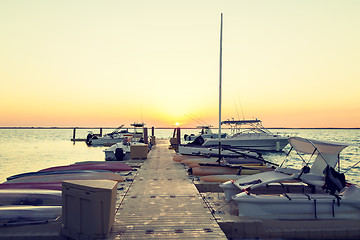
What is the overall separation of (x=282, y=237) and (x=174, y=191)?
4525 millimetres

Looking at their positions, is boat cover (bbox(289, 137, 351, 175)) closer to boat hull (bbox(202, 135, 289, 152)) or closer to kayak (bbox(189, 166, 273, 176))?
kayak (bbox(189, 166, 273, 176))

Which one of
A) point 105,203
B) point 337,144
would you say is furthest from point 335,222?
point 105,203

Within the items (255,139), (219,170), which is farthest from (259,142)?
(219,170)

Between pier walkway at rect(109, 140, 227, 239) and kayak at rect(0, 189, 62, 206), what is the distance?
2111 millimetres

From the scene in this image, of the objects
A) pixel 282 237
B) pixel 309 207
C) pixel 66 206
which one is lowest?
pixel 282 237

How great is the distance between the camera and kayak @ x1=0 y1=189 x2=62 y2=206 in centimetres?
952

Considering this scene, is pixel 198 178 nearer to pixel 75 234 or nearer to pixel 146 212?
pixel 146 212

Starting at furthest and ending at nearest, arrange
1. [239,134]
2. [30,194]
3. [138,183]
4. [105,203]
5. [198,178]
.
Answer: [239,134], [198,178], [138,183], [30,194], [105,203]

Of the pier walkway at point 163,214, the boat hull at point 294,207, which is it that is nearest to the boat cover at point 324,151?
the boat hull at point 294,207

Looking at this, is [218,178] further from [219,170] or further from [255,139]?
[255,139]

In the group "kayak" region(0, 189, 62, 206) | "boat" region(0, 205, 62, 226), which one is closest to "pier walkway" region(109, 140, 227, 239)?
"boat" region(0, 205, 62, 226)

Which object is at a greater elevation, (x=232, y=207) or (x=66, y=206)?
(x=66, y=206)

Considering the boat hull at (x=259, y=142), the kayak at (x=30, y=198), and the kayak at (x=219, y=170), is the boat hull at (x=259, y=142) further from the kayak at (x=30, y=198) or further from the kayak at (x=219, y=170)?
the kayak at (x=30, y=198)

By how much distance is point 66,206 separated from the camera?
646 centimetres
